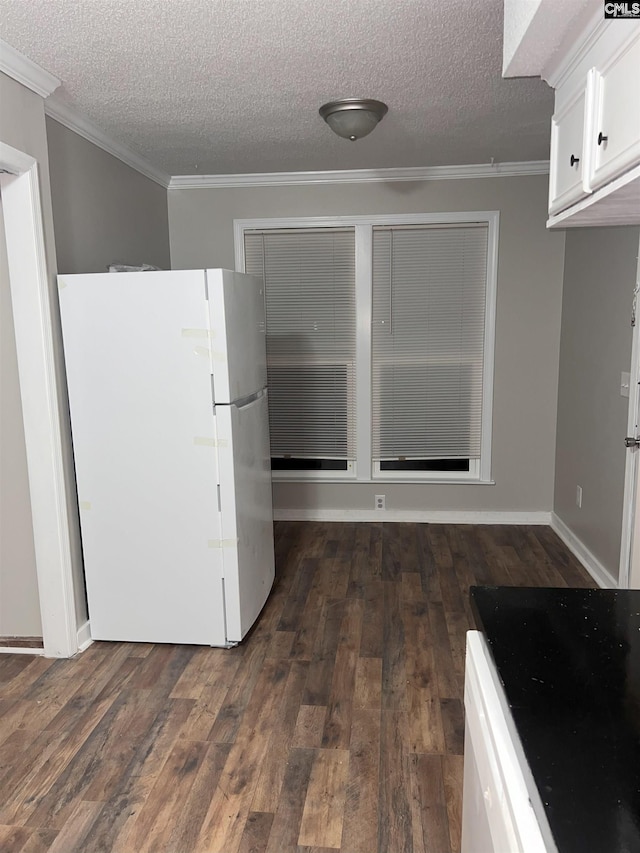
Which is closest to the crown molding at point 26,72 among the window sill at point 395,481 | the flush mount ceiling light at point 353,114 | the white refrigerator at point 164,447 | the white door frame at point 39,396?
the white door frame at point 39,396

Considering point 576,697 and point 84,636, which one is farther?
point 84,636

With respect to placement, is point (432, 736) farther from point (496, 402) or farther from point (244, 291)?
point (496, 402)

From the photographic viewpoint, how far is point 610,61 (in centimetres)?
A: 134

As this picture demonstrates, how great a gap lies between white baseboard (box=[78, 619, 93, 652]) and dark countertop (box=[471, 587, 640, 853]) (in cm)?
A: 214

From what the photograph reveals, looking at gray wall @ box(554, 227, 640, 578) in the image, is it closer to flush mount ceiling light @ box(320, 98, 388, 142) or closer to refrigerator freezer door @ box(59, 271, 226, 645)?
flush mount ceiling light @ box(320, 98, 388, 142)

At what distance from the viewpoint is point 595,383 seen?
141 inches

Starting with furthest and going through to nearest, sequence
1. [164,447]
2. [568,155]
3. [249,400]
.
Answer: [249,400] < [164,447] < [568,155]

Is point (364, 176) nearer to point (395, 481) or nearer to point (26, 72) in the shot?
point (395, 481)

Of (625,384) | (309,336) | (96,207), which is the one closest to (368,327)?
(309,336)

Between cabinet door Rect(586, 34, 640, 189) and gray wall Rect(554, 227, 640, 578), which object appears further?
gray wall Rect(554, 227, 640, 578)

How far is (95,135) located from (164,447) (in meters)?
1.64

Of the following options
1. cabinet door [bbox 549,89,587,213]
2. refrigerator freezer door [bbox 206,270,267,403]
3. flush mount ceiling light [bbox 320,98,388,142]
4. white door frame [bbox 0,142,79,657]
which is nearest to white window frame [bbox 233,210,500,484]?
flush mount ceiling light [bbox 320,98,388,142]

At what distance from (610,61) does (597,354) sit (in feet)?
7.98

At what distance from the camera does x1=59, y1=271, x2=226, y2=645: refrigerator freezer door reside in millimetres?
2625
